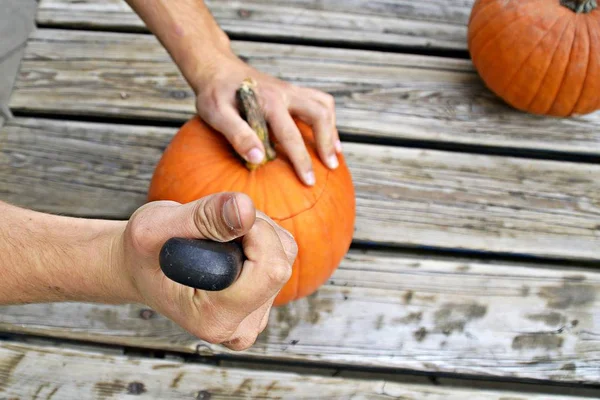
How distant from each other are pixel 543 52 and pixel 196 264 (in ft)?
3.35

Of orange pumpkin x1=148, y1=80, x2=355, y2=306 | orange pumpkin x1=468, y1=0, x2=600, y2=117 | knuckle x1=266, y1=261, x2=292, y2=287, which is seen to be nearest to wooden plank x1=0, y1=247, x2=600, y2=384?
orange pumpkin x1=148, y1=80, x2=355, y2=306

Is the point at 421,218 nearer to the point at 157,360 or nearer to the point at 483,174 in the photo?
the point at 483,174

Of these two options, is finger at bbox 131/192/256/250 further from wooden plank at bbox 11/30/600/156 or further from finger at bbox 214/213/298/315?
wooden plank at bbox 11/30/600/156

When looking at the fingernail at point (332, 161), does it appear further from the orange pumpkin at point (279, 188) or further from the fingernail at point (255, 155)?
the fingernail at point (255, 155)

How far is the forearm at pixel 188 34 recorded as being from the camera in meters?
1.03

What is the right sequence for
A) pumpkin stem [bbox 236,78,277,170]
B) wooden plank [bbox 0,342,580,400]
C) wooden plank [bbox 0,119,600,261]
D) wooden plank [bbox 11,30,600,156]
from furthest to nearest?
1. wooden plank [bbox 11,30,600,156]
2. wooden plank [bbox 0,119,600,261]
3. wooden plank [bbox 0,342,580,400]
4. pumpkin stem [bbox 236,78,277,170]

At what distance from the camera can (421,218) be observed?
120 cm

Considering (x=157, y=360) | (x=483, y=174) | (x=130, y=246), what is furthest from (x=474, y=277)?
(x=130, y=246)

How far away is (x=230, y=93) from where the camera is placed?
0.95 metres

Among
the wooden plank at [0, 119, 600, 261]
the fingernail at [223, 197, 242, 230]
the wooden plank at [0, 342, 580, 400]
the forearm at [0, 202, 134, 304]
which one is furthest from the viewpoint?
the wooden plank at [0, 119, 600, 261]

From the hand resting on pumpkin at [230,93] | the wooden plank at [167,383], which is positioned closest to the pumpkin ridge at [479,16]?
the hand resting on pumpkin at [230,93]

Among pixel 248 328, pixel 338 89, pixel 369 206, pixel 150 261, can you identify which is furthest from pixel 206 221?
pixel 338 89

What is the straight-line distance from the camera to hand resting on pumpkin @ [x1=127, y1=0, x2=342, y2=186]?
0.91 meters

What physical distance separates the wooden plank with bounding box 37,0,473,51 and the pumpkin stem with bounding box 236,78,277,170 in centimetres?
Answer: 60
